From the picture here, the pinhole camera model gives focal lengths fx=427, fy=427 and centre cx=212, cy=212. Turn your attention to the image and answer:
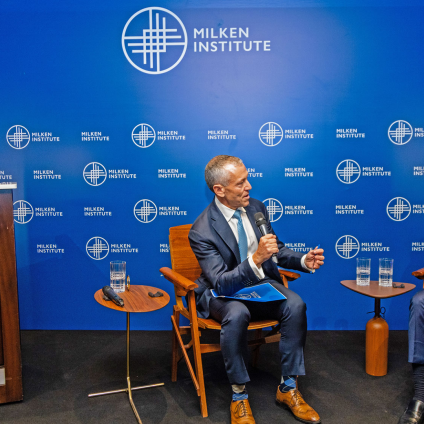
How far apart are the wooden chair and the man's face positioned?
42cm

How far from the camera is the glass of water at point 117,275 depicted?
8.25 ft

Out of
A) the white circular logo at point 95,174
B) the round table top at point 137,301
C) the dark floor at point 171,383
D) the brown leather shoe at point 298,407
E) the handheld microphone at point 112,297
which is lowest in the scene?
the dark floor at point 171,383

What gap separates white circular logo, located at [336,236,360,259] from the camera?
3.46 metres

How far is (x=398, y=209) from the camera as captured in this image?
3.43m

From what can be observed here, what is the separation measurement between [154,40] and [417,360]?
285cm

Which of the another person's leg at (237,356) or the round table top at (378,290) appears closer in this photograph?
the another person's leg at (237,356)

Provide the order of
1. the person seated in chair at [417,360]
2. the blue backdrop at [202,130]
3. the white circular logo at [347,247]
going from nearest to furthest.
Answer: the person seated in chair at [417,360]
the blue backdrop at [202,130]
the white circular logo at [347,247]

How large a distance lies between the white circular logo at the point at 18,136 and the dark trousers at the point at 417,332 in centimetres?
305

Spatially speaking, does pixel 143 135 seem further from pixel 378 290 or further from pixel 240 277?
pixel 378 290

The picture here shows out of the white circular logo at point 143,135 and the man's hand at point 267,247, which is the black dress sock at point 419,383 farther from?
the white circular logo at point 143,135

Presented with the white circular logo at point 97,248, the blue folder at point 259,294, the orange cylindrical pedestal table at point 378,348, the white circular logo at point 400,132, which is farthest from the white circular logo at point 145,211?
the white circular logo at point 400,132

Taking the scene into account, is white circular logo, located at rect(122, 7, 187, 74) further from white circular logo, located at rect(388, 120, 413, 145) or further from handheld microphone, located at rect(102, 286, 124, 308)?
handheld microphone, located at rect(102, 286, 124, 308)

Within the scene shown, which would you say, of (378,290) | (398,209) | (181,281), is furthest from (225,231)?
(398,209)

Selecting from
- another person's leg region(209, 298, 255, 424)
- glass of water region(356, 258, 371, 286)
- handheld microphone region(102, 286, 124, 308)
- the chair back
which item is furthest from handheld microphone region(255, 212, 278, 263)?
glass of water region(356, 258, 371, 286)
